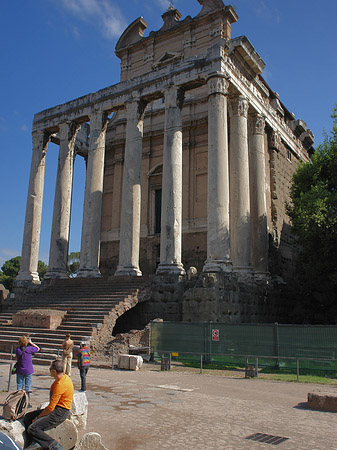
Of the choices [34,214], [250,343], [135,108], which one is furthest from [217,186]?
[34,214]

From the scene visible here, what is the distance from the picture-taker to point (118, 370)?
47.9 ft

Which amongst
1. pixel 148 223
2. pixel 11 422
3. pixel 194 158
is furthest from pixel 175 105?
pixel 11 422

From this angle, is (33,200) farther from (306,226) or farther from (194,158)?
(306,226)

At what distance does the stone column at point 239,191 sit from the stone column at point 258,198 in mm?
1669

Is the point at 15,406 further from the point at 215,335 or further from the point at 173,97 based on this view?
the point at 173,97

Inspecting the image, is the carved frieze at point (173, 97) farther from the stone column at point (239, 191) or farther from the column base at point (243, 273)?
the column base at point (243, 273)

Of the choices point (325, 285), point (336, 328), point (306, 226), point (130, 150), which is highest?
point (130, 150)

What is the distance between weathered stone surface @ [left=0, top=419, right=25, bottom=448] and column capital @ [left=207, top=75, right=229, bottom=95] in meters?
18.6

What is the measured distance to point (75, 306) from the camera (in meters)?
20.2

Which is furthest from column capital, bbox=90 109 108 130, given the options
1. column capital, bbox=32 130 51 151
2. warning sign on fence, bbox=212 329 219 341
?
warning sign on fence, bbox=212 329 219 341

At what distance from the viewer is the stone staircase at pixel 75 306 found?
1752 cm

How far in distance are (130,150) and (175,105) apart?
11.3ft

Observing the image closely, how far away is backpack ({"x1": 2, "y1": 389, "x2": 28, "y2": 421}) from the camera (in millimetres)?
6109

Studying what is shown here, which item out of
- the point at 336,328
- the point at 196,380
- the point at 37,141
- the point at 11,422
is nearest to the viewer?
the point at 11,422
